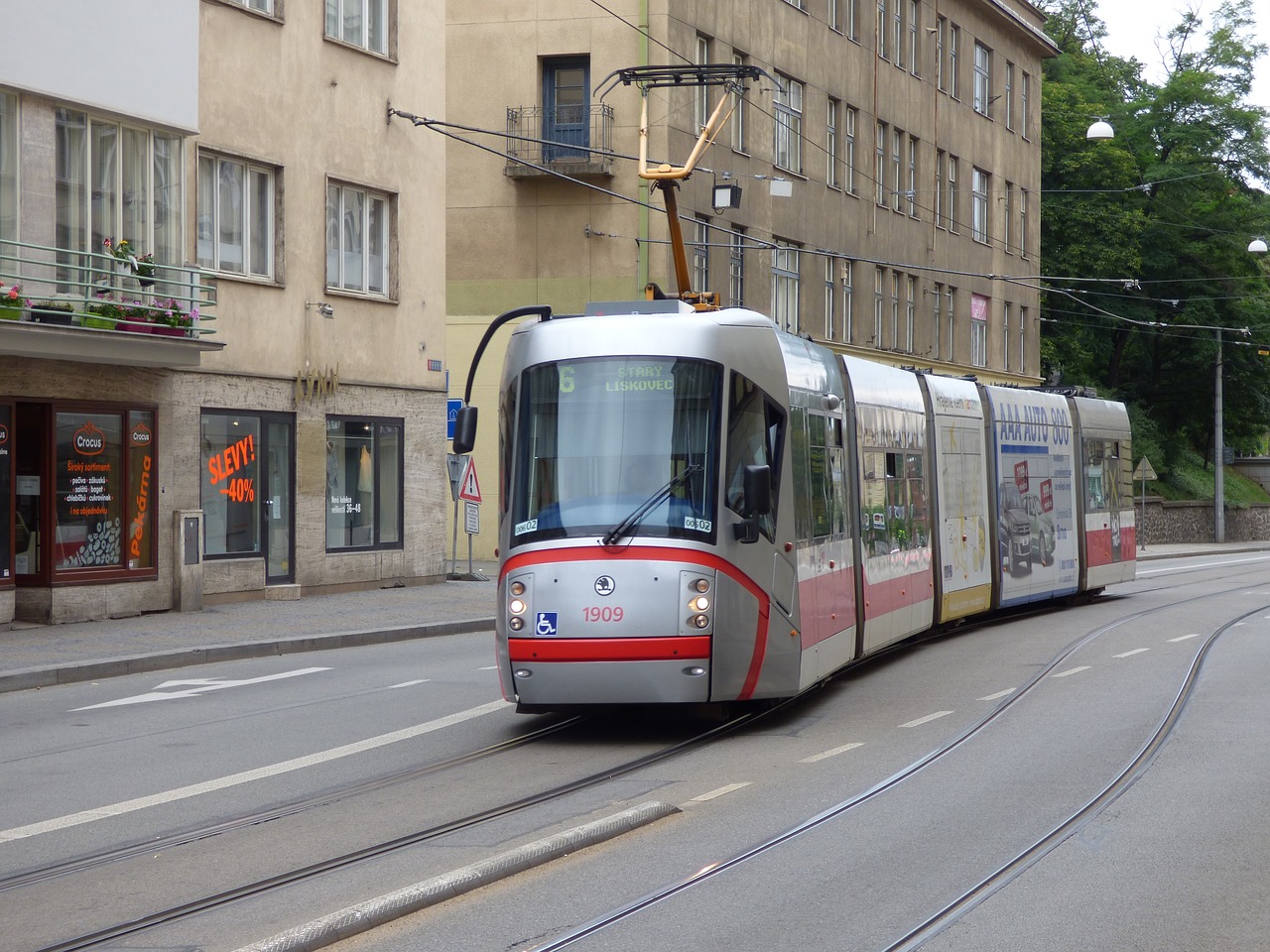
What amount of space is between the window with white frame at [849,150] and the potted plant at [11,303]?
2806 cm

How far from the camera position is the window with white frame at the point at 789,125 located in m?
39.9

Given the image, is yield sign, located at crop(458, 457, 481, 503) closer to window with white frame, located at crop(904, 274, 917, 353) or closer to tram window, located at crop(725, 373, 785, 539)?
tram window, located at crop(725, 373, 785, 539)

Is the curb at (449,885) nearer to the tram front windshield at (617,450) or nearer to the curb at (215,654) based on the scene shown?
the tram front windshield at (617,450)

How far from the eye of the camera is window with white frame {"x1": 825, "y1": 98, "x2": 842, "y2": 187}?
42688mm

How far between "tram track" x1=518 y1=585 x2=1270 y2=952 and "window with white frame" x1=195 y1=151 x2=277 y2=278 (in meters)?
14.0

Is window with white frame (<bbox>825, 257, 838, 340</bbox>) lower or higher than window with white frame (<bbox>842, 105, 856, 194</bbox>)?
lower

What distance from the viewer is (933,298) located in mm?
49969

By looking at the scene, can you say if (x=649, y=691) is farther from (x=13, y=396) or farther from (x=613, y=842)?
(x=13, y=396)

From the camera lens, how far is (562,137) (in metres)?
35.5

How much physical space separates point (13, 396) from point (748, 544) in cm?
1170

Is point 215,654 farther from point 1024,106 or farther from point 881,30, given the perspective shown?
point 1024,106

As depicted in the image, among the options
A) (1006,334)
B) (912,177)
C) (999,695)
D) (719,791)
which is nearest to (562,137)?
(912,177)

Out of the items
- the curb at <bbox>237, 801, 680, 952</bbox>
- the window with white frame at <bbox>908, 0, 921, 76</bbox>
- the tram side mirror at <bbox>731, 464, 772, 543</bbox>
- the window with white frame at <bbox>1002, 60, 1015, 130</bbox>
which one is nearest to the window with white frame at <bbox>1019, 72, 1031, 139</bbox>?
the window with white frame at <bbox>1002, 60, 1015, 130</bbox>

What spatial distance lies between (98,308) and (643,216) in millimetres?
16214
